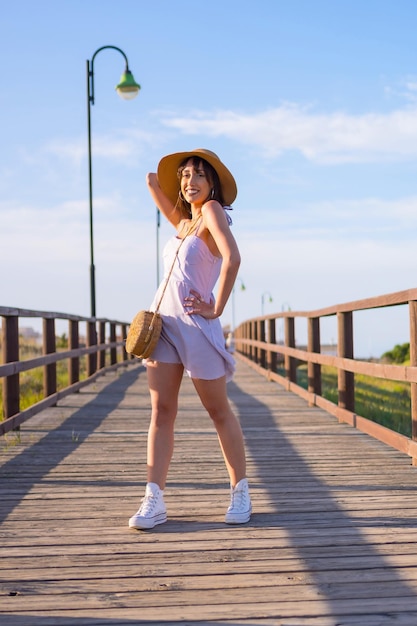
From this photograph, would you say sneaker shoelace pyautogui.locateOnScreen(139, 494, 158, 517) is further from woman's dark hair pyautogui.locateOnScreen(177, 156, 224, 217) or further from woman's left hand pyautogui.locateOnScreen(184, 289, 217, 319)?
woman's dark hair pyautogui.locateOnScreen(177, 156, 224, 217)

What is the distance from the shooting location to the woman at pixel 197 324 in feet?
13.3

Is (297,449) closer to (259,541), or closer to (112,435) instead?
(112,435)

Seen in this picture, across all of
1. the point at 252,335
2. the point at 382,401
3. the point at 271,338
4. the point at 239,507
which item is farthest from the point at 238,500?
the point at 252,335

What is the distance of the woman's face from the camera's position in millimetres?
4168

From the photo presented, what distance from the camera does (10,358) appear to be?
25.5ft

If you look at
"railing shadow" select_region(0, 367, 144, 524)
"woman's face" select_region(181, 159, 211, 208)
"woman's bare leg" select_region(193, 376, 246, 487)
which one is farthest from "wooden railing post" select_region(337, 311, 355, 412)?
"woman's face" select_region(181, 159, 211, 208)

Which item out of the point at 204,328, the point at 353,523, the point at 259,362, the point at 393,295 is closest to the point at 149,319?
the point at 204,328

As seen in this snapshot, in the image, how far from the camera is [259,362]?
59.3ft

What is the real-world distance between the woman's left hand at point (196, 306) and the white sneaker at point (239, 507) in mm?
901

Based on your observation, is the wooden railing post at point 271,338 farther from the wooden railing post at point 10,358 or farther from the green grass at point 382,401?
the wooden railing post at point 10,358

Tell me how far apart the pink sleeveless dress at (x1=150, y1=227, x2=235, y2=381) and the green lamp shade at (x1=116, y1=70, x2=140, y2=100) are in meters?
14.0

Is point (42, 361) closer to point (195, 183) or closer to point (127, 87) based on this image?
point (195, 183)

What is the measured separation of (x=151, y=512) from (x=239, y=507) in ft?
1.49

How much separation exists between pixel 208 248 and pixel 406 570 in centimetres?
175
